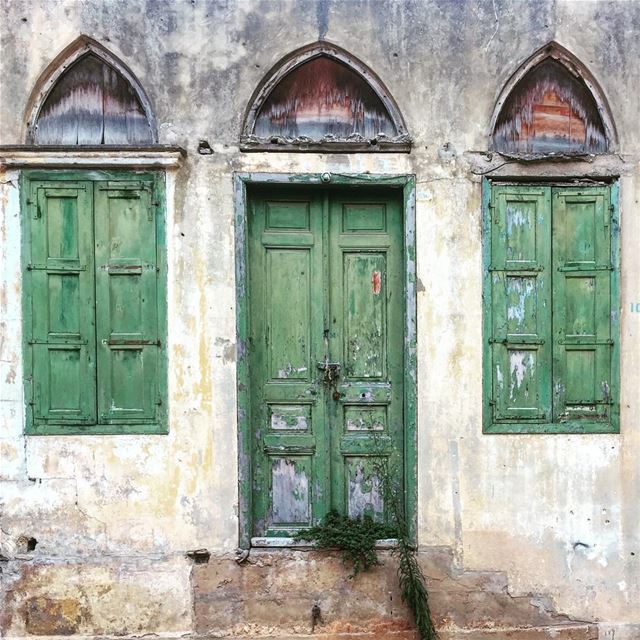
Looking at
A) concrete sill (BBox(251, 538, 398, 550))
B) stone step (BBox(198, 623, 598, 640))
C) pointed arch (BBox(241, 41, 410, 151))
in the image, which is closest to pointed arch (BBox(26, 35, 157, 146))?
pointed arch (BBox(241, 41, 410, 151))

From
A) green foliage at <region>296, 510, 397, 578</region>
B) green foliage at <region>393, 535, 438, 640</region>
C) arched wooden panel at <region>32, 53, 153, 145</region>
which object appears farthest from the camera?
arched wooden panel at <region>32, 53, 153, 145</region>

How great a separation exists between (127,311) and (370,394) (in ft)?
5.53

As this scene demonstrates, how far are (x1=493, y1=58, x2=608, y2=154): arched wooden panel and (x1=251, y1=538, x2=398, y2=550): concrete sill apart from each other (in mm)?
2707

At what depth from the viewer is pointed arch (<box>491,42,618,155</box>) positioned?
13.8 ft

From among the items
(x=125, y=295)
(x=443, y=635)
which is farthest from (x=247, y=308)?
(x=443, y=635)

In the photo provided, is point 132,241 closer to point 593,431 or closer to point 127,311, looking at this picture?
point 127,311

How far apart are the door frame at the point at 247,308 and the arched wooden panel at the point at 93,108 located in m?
0.84

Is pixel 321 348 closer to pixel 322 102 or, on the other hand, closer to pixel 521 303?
pixel 521 303

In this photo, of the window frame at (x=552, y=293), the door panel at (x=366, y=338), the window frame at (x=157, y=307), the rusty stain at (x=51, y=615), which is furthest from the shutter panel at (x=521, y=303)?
the rusty stain at (x=51, y=615)

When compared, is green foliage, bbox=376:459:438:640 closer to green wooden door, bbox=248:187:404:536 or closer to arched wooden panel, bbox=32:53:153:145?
green wooden door, bbox=248:187:404:536

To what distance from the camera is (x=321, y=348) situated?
4.20 metres

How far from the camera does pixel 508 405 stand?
4.12 metres

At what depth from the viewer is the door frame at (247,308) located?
405 cm

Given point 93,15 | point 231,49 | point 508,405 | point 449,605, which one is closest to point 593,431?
point 508,405
